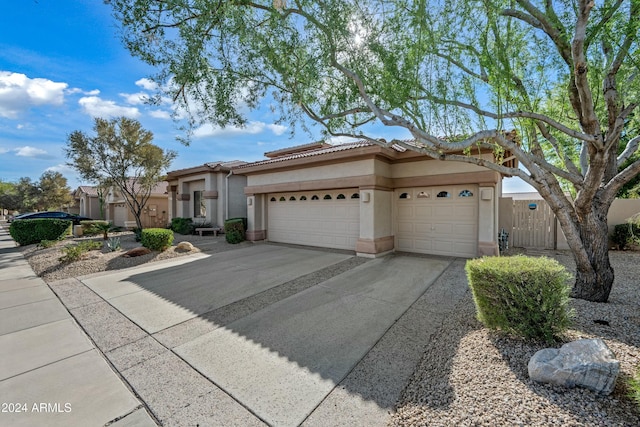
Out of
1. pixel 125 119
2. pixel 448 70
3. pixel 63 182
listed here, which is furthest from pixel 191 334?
pixel 63 182

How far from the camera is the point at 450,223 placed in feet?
30.3

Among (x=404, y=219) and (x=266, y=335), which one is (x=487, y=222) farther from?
(x=266, y=335)

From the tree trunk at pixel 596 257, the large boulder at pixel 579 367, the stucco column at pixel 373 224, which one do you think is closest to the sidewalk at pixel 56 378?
the large boulder at pixel 579 367

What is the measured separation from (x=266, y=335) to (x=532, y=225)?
37.8 feet

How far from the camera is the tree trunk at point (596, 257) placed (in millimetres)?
4676

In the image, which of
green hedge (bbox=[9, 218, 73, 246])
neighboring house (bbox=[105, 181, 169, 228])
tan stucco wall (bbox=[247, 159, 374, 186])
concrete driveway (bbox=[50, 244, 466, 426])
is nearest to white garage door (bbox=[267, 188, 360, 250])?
tan stucco wall (bbox=[247, 159, 374, 186])

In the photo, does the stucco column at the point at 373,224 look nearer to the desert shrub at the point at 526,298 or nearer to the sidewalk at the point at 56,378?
the desert shrub at the point at 526,298

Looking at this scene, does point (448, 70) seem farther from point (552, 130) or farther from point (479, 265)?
point (479, 265)

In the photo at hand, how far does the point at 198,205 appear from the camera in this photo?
18078 mm

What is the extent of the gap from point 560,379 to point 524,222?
10.4m

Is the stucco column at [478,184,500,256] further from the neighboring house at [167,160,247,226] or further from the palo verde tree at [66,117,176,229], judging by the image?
the palo verde tree at [66,117,176,229]

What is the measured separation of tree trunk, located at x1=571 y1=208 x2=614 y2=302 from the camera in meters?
4.68

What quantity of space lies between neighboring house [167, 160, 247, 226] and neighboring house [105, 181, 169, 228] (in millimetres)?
5195

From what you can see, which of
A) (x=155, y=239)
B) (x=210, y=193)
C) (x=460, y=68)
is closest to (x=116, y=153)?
(x=210, y=193)
